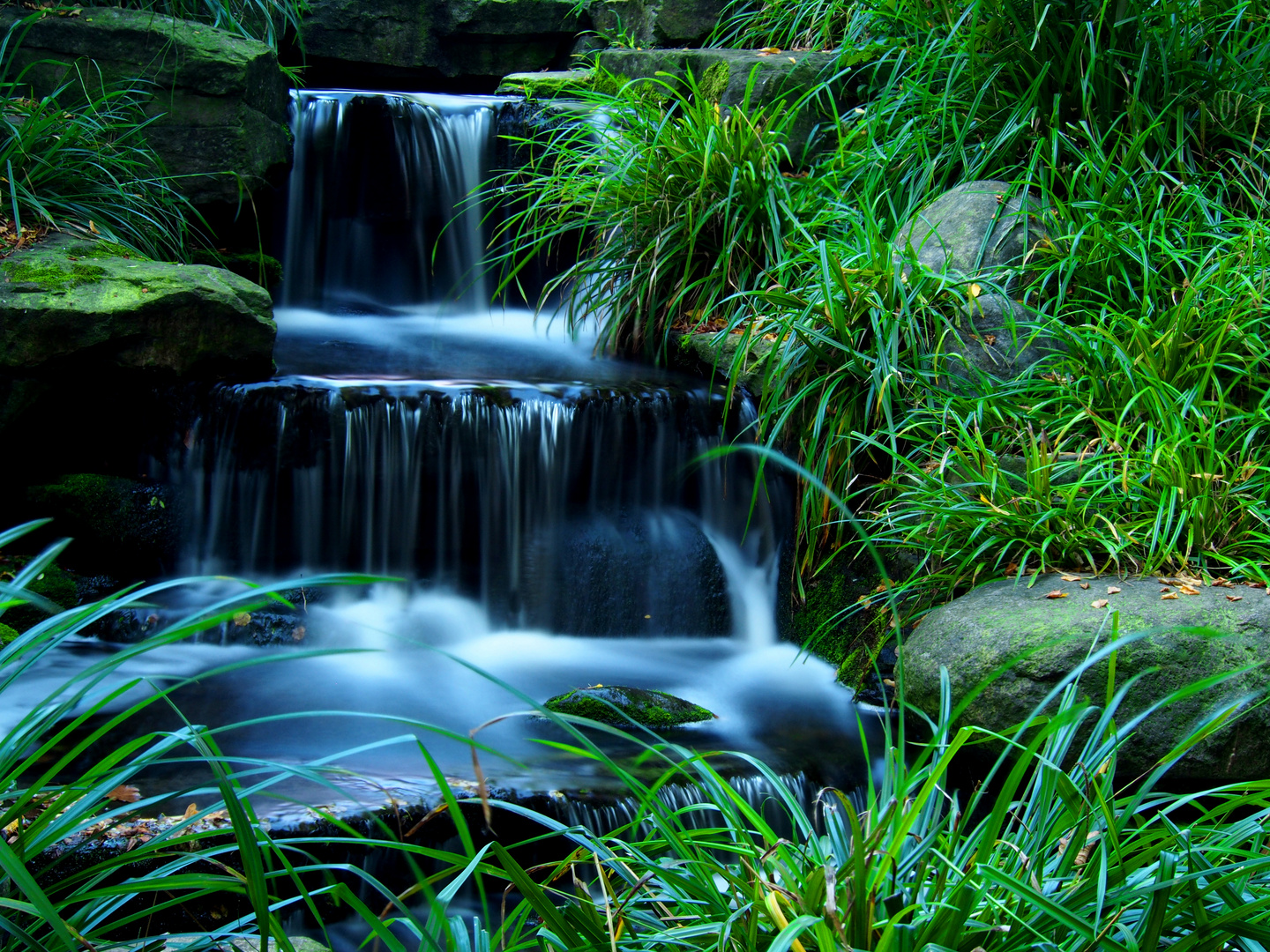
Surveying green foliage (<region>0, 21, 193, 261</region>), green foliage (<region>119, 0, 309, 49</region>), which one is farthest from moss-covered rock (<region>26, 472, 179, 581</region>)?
green foliage (<region>119, 0, 309, 49</region>)

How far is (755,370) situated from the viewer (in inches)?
161

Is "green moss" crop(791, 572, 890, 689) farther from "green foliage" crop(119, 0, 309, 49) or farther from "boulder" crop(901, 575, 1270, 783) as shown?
"green foliage" crop(119, 0, 309, 49)

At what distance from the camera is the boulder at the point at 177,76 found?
498 centimetres

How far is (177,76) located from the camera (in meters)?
5.14

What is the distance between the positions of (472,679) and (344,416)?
4.07 ft

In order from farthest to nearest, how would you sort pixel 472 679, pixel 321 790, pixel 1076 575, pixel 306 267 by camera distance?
pixel 306 267 → pixel 472 679 → pixel 1076 575 → pixel 321 790

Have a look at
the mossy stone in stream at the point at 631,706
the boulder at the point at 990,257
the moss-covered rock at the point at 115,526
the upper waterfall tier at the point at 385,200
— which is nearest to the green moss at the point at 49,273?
the moss-covered rock at the point at 115,526

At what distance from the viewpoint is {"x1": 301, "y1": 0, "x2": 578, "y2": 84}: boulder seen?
294 inches

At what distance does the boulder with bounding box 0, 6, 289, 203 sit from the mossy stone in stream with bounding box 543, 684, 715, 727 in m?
3.74

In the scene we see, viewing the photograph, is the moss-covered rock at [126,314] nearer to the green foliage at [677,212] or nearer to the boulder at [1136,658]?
the green foliage at [677,212]

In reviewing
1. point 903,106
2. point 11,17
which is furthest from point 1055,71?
point 11,17

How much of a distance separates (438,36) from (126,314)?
16.0 feet

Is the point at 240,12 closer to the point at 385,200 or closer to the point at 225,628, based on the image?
the point at 385,200

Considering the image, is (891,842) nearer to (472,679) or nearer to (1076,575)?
(1076,575)
